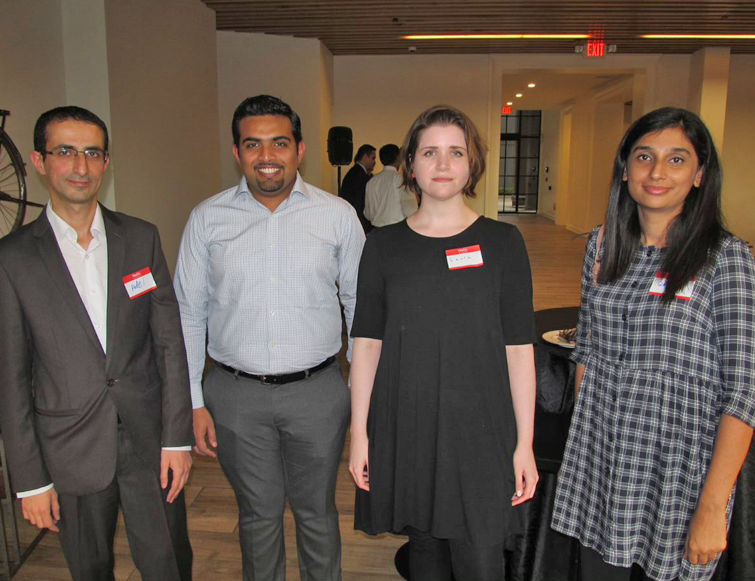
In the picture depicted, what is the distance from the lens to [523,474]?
1.48 m

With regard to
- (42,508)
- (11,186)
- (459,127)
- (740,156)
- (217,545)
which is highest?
Answer: (740,156)

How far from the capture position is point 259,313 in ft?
5.95

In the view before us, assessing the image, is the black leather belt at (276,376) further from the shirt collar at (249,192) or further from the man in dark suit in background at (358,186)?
the man in dark suit in background at (358,186)

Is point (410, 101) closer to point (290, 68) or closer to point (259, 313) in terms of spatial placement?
point (290, 68)

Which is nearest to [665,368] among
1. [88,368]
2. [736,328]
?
[736,328]

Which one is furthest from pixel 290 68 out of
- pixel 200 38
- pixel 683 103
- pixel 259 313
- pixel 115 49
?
pixel 259 313

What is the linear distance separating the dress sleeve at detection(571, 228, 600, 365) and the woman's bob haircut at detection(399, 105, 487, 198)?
1.54 ft

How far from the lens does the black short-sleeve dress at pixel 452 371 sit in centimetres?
143

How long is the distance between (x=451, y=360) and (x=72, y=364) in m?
0.99

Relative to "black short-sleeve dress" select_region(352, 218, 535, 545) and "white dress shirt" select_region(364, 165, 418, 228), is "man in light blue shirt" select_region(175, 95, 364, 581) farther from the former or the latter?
"white dress shirt" select_region(364, 165, 418, 228)

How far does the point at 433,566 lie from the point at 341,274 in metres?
0.93

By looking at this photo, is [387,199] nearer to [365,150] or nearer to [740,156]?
[365,150]

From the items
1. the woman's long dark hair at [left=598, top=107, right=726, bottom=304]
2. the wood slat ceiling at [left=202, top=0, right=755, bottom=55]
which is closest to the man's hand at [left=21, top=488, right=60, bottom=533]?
the woman's long dark hair at [left=598, top=107, right=726, bottom=304]

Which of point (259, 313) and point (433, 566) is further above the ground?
point (259, 313)
